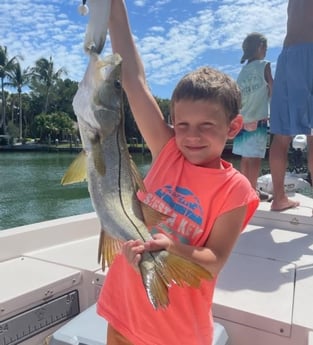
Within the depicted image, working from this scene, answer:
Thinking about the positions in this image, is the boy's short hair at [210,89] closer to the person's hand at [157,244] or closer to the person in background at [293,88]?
the person's hand at [157,244]

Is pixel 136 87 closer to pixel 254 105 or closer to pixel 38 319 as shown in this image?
pixel 38 319

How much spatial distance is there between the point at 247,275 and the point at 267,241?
773 millimetres

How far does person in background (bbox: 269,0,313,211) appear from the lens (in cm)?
332

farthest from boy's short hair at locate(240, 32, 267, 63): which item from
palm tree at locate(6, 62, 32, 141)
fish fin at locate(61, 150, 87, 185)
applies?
palm tree at locate(6, 62, 32, 141)

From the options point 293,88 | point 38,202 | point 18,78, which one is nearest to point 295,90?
point 293,88

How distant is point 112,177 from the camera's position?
117cm

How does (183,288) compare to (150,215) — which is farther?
(183,288)

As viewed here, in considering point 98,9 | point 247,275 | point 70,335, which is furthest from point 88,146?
point 247,275

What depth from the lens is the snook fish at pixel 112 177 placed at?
1091 millimetres

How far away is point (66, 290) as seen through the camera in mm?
2191

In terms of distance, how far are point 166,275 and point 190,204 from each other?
0.38 metres

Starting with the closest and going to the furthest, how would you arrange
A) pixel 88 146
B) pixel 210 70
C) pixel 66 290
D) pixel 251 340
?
pixel 88 146
pixel 210 70
pixel 251 340
pixel 66 290

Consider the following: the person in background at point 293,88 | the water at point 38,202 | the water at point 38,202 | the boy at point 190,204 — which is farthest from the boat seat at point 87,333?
the water at point 38,202

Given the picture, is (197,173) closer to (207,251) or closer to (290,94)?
(207,251)
